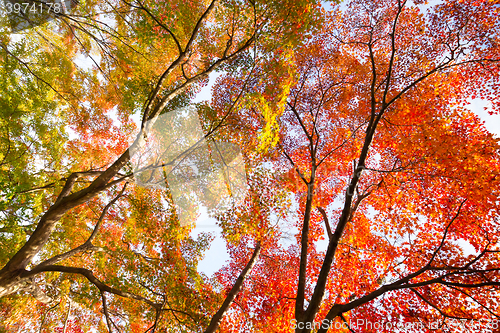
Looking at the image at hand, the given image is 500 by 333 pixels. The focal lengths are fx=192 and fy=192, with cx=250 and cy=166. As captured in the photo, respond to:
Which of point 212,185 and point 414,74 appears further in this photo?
point 212,185

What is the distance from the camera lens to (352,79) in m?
9.67

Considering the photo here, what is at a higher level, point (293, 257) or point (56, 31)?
point (56, 31)

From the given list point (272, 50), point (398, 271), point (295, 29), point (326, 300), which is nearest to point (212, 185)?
point (272, 50)

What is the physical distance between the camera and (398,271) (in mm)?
7168

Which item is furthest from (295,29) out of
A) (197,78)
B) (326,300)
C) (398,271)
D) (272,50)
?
(326,300)

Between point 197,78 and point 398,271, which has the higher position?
point 197,78

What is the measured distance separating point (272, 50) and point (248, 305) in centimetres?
1146

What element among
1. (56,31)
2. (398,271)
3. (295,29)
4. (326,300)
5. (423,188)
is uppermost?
(56,31)

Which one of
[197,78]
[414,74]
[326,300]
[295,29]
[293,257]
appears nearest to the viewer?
[295,29]

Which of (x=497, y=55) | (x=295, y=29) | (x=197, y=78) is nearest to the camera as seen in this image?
(x=295, y=29)

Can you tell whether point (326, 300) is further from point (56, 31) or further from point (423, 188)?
point (56, 31)

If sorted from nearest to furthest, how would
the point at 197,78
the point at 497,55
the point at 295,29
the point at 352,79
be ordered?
the point at 295,29
the point at 197,78
the point at 497,55
the point at 352,79

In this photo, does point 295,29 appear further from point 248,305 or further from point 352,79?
point 248,305

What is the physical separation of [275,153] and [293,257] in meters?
6.98
